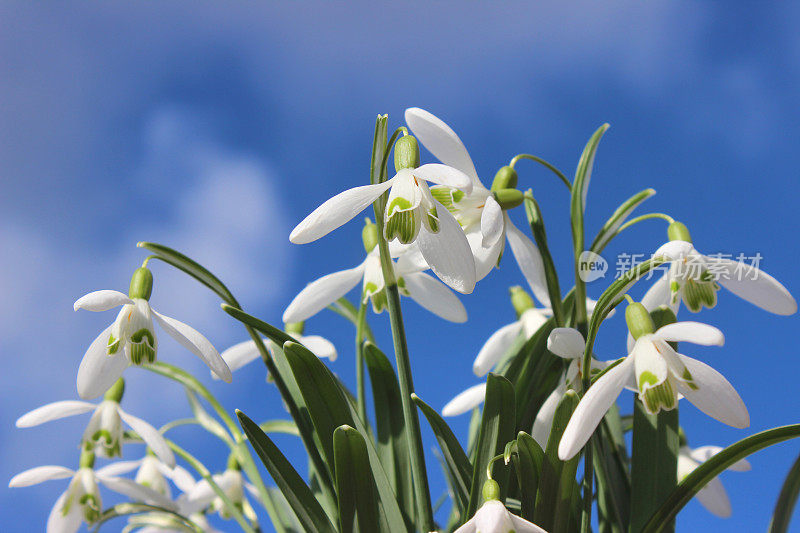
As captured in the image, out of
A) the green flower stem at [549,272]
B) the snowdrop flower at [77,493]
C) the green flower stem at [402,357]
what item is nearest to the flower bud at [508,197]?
the green flower stem at [549,272]

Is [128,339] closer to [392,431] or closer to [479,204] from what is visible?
[392,431]

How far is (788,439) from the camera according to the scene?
3.29ft

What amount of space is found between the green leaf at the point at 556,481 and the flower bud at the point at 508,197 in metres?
0.35

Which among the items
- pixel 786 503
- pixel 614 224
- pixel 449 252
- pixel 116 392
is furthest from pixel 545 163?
pixel 116 392

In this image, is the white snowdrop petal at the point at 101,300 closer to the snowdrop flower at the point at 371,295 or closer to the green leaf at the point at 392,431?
the snowdrop flower at the point at 371,295

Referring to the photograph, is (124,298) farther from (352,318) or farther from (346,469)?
(352,318)

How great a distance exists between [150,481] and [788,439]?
1.78 metres

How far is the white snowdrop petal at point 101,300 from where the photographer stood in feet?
3.42

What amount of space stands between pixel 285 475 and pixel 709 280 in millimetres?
830

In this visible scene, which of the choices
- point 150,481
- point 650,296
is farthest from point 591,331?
point 150,481

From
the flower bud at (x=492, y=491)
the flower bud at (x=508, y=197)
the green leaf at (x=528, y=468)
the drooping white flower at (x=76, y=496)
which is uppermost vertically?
the flower bud at (x=508, y=197)

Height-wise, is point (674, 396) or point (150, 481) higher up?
point (150, 481)

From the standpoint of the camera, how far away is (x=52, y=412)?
150 centimetres

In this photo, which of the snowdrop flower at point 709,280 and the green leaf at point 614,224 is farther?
the green leaf at point 614,224
